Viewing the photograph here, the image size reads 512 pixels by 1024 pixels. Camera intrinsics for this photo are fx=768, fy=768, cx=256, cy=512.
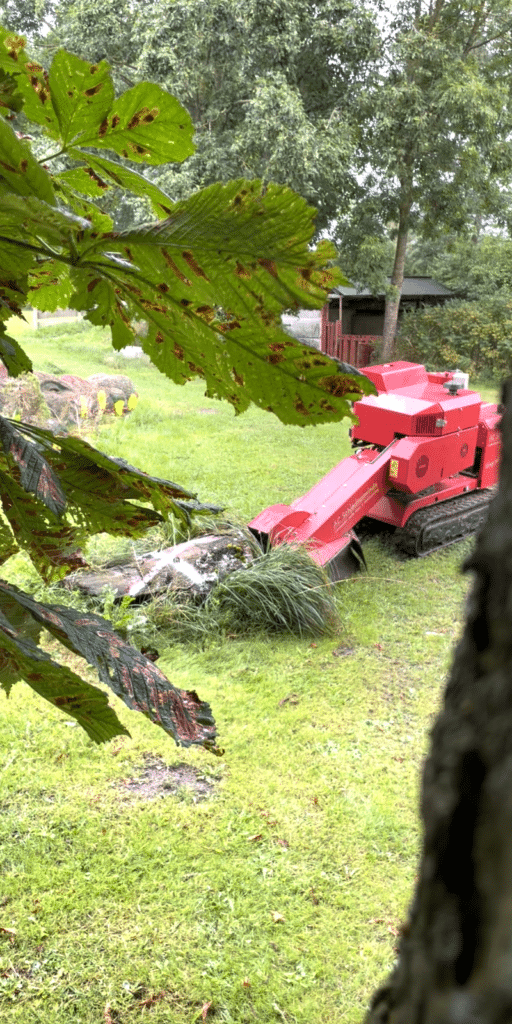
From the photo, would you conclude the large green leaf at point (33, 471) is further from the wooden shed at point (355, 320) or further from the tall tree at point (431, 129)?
the wooden shed at point (355, 320)

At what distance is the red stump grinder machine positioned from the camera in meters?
5.62

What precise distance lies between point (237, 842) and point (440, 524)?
3580 millimetres

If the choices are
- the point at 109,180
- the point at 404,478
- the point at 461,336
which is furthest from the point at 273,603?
the point at 461,336

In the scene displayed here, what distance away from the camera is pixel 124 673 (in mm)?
999

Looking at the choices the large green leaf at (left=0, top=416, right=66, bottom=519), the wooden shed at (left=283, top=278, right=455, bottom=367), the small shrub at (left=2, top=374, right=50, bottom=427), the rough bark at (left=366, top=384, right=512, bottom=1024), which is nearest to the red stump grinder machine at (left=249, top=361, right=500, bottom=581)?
the small shrub at (left=2, top=374, right=50, bottom=427)

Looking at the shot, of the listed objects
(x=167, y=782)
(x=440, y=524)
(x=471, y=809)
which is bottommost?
(x=167, y=782)

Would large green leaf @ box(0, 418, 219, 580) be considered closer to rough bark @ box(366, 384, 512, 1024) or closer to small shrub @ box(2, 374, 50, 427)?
rough bark @ box(366, 384, 512, 1024)

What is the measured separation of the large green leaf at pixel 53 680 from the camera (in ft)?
2.89

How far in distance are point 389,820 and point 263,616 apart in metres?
1.82

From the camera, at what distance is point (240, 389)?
0.79 m

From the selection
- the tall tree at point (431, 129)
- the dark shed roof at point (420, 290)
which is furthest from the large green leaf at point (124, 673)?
the dark shed roof at point (420, 290)

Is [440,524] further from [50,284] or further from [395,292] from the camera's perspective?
[395,292]

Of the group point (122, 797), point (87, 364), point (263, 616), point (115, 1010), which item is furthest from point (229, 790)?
point (87, 364)

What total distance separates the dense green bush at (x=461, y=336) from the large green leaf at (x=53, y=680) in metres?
15.5
